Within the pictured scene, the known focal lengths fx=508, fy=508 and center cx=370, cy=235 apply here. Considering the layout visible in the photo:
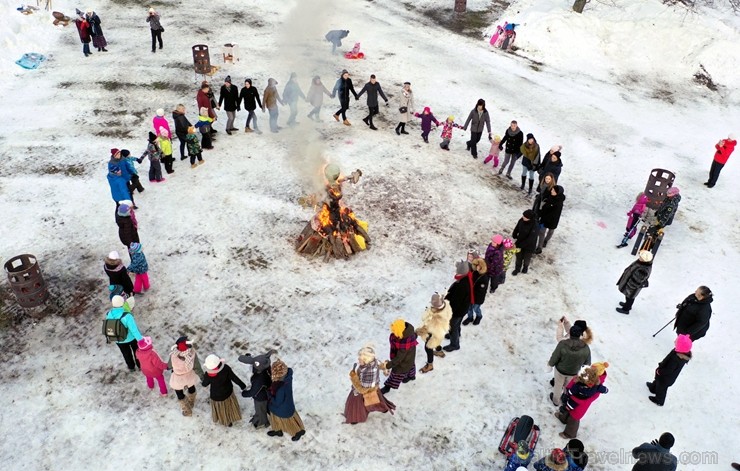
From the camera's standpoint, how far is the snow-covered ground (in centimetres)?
826

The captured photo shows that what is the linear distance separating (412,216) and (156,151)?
6.96 metres

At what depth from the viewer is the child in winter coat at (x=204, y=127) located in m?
14.4

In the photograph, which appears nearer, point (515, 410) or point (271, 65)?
point (515, 410)

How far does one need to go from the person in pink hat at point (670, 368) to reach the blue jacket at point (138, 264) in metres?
9.77

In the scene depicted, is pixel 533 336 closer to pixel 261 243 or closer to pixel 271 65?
pixel 261 243

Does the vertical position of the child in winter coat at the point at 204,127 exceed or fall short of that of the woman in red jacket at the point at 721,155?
it falls short

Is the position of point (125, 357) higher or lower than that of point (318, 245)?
lower

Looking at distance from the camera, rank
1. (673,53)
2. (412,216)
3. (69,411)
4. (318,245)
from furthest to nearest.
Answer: (673,53), (412,216), (318,245), (69,411)

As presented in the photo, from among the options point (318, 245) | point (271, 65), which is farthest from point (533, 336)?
point (271, 65)

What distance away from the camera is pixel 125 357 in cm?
878

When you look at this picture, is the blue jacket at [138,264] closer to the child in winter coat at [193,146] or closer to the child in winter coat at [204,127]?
the child in winter coat at [193,146]

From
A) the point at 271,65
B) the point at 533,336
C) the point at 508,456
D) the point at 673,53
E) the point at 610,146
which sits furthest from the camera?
the point at 673,53

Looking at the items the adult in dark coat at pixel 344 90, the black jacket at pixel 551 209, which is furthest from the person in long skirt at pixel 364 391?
the adult in dark coat at pixel 344 90

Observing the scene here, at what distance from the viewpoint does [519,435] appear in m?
7.53
